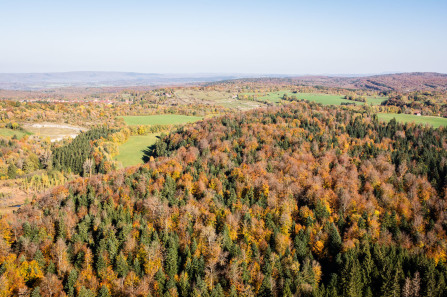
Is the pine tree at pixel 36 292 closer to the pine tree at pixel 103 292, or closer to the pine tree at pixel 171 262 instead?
the pine tree at pixel 103 292

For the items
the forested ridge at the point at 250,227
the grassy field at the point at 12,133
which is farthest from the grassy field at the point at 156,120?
the forested ridge at the point at 250,227

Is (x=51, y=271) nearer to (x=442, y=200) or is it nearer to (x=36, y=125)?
(x=442, y=200)

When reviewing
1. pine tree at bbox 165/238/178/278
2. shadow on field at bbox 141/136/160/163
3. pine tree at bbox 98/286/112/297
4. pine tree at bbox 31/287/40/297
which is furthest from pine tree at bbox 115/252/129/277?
shadow on field at bbox 141/136/160/163

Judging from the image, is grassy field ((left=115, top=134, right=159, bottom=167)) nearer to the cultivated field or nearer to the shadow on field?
the shadow on field

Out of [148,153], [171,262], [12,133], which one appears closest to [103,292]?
[171,262]

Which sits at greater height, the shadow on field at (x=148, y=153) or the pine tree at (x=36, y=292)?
the shadow on field at (x=148, y=153)

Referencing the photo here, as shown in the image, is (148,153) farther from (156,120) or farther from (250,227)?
(250,227)

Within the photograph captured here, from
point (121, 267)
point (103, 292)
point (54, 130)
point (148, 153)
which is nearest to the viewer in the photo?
point (103, 292)
